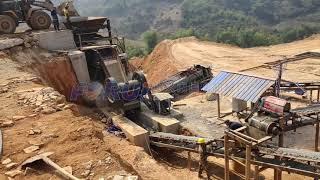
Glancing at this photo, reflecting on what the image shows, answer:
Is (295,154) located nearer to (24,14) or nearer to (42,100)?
(42,100)

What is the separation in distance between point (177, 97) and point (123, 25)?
277 feet

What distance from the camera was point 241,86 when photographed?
1738cm

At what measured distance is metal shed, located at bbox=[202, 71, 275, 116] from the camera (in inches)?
646

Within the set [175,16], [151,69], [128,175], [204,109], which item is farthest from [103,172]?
[175,16]

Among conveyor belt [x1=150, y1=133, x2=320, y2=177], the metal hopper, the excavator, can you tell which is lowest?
conveyor belt [x1=150, y1=133, x2=320, y2=177]

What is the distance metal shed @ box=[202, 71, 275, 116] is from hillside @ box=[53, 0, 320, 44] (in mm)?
48247

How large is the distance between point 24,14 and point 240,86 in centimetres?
1496

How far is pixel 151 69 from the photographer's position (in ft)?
124

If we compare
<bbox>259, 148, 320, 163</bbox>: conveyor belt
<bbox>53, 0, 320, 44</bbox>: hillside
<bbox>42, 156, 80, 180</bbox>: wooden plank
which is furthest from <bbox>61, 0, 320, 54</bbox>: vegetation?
<bbox>42, 156, 80, 180</bbox>: wooden plank

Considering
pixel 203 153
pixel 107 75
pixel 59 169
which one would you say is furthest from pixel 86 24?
pixel 59 169

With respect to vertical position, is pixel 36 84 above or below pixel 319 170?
above

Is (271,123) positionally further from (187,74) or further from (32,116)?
(187,74)

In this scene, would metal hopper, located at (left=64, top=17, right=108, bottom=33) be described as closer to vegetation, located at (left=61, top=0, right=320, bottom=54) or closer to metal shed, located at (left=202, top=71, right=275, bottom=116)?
metal shed, located at (left=202, top=71, right=275, bottom=116)

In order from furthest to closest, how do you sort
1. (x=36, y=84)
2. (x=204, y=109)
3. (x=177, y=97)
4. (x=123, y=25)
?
(x=123, y=25) < (x=177, y=97) < (x=204, y=109) < (x=36, y=84)
